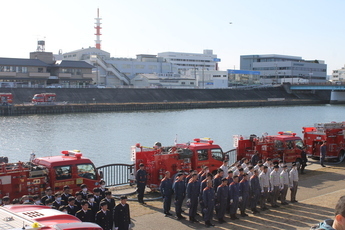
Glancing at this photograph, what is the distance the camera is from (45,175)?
14.3m

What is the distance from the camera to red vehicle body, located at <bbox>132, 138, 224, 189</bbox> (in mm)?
16812

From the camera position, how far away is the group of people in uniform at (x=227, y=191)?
1346 cm

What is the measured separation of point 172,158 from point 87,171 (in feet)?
11.8

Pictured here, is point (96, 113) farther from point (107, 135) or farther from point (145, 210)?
point (145, 210)

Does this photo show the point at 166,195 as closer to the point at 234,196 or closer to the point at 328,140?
the point at 234,196

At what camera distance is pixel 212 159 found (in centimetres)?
1862

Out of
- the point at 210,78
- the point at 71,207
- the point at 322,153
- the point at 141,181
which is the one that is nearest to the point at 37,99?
the point at 322,153

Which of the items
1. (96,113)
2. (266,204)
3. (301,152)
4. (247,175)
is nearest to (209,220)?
(247,175)

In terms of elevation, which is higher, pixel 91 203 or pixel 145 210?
pixel 91 203

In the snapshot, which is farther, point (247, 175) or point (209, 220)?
point (247, 175)

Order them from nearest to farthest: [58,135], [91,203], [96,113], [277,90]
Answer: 1. [91,203]
2. [58,135]
3. [96,113]
4. [277,90]

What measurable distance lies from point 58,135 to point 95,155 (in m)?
14.9

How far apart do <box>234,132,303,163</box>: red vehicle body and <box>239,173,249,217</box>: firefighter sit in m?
7.48

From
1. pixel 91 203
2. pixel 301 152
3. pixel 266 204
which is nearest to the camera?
pixel 91 203
